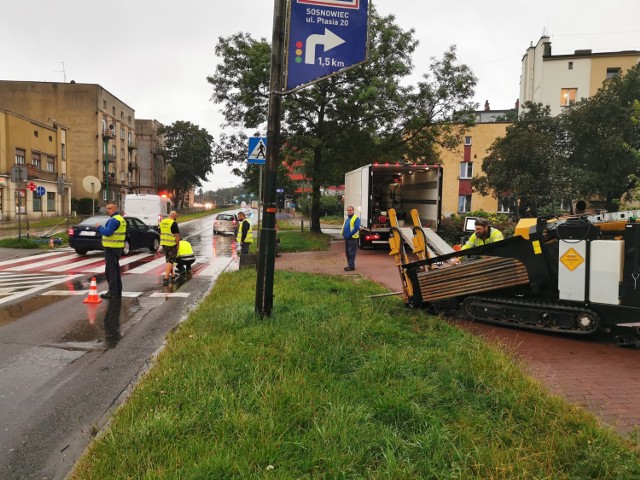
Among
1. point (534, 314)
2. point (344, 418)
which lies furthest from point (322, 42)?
point (534, 314)

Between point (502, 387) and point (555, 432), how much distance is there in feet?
2.25

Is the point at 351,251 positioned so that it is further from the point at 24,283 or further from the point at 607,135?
the point at 607,135

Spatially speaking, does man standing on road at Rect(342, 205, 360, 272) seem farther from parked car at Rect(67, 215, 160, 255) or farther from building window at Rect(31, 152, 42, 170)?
building window at Rect(31, 152, 42, 170)

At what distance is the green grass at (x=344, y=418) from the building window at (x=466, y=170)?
35871 millimetres

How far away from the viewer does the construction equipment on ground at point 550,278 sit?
17.5 feet

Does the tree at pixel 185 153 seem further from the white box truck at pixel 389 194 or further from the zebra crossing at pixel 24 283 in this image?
the zebra crossing at pixel 24 283

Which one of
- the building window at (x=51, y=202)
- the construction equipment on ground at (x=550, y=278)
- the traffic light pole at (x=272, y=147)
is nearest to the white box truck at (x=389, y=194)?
the construction equipment on ground at (x=550, y=278)

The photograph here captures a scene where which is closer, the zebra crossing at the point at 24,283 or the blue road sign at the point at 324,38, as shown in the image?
the blue road sign at the point at 324,38

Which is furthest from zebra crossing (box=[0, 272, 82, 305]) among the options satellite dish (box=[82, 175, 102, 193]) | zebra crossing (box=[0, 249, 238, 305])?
satellite dish (box=[82, 175, 102, 193])

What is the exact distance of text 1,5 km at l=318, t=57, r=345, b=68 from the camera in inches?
215

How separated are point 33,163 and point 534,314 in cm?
4574

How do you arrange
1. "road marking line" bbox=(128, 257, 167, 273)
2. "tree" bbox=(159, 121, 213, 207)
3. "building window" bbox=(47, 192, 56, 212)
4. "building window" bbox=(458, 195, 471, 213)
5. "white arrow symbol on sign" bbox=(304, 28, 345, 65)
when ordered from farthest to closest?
"tree" bbox=(159, 121, 213, 207), "building window" bbox=(47, 192, 56, 212), "building window" bbox=(458, 195, 471, 213), "road marking line" bbox=(128, 257, 167, 273), "white arrow symbol on sign" bbox=(304, 28, 345, 65)

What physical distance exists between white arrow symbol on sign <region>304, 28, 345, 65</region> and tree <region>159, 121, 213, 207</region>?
72.7m

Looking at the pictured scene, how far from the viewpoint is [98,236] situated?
14.5m
